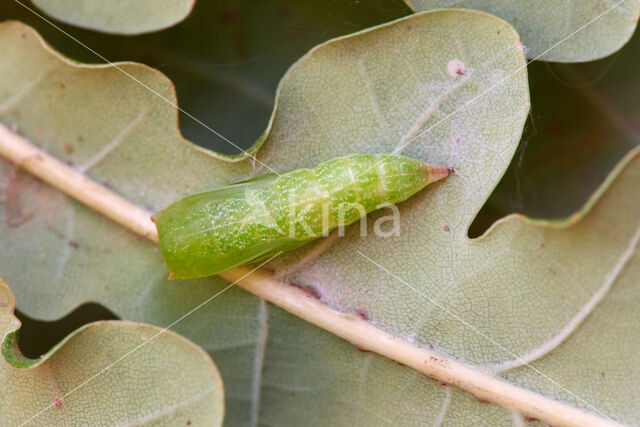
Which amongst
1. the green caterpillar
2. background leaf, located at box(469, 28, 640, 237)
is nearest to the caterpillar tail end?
the green caterpillar

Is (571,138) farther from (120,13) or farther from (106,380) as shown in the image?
(106,380)

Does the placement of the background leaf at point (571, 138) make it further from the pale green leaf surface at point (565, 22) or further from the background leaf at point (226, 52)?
the background leaf at point (226, 52)

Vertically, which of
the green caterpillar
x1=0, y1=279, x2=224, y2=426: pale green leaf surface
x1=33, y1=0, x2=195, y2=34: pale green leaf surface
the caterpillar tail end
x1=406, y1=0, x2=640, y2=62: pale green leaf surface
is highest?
x1=406, y1=0, x2=640, y2=62: pale green leaf surface

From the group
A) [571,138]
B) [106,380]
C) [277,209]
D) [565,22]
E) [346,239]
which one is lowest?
[106,380]

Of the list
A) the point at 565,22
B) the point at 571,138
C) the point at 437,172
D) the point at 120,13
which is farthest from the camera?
the point at 571,138

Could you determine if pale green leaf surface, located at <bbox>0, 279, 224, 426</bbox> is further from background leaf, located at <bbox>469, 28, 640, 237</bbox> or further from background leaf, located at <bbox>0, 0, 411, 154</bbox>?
background leaf, located at <bbox>469, 28, 640, 237</bbox>

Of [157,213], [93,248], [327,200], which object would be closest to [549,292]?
[327,200]

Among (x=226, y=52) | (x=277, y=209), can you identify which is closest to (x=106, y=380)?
(x=277, y=209)
